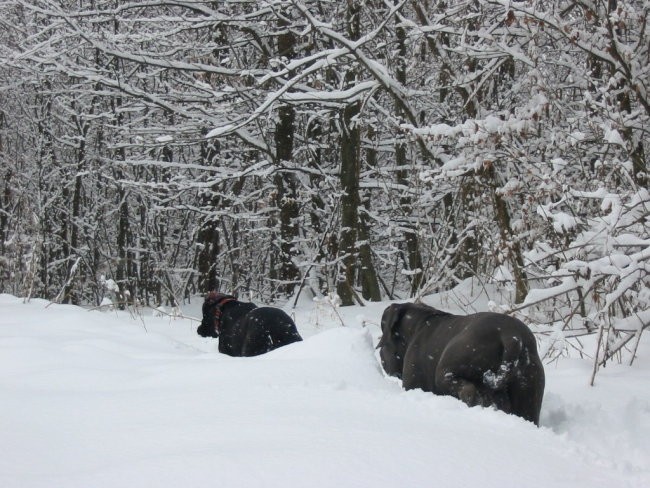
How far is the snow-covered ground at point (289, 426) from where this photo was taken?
7.38ft

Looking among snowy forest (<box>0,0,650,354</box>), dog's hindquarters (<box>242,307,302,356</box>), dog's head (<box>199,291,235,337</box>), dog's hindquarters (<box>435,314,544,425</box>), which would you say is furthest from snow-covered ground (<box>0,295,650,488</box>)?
dog's head (<box>199,291,235,337</box>)

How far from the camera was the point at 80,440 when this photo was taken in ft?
8.52

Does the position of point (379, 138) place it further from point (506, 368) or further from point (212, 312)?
point (506, 368)

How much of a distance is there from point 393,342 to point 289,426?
7.79 ft

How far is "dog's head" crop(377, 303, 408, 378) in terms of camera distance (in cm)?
498

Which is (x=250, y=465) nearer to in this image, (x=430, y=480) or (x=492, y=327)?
(x=430, y=480)

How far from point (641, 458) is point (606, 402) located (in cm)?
82

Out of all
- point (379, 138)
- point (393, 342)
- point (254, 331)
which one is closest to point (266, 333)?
point (254, 331)

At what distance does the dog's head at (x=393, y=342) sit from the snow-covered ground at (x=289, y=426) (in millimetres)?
984

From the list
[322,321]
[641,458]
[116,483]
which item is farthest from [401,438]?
[322,321]

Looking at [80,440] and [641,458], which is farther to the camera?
[641,458]

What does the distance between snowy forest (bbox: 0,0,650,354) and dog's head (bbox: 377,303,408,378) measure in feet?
2.74

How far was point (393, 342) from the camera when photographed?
197 inches

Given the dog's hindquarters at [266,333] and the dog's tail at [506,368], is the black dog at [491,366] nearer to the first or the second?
the dog's tail at [506,368]
